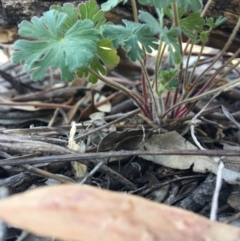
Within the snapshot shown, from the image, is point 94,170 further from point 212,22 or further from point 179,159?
point 212,22

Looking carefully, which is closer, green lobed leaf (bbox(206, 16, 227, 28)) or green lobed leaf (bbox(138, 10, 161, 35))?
green lobed leaf (bbox(138, 10, 161, 35))

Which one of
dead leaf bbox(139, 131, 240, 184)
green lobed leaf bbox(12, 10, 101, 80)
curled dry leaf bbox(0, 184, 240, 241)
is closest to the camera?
curled dry leaf bbox(0, 184, 240, 241)

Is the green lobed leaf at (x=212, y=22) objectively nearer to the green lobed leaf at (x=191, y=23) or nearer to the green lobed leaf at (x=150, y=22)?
the green lobed leaf at (x=191, y=23)

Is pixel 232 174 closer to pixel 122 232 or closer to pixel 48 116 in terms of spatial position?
pixel 122 232

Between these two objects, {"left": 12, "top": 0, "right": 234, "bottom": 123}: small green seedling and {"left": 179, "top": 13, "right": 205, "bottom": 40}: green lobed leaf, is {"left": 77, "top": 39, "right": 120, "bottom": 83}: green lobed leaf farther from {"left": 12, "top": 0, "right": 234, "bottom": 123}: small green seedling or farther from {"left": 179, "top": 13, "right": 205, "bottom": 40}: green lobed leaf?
{"left": 179, "top": 13, "right": 205, "bottom": 40}: green lobed leaf

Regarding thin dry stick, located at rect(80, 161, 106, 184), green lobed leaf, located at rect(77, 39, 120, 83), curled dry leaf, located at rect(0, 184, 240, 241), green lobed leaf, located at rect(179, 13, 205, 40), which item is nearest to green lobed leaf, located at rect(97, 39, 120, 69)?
green lobed leaf, located at rect(77, 39, 120, 83)

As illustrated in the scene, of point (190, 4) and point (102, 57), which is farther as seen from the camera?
point (102, 57)

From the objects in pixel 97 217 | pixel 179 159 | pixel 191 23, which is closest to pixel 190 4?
pixel 191 23

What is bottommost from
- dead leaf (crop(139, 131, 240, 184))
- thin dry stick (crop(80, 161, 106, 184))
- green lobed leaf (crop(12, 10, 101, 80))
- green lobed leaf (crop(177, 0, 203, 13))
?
dead leaf (crop(139, 131, 240, 184))
